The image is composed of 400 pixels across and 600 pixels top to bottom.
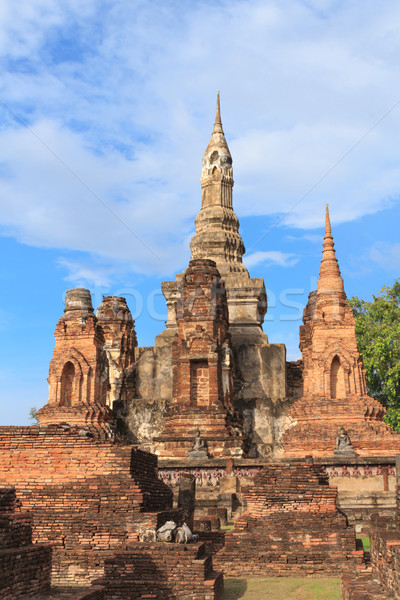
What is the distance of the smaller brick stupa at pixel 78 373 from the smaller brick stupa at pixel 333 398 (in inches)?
215

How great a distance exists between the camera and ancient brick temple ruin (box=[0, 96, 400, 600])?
26.3 feet

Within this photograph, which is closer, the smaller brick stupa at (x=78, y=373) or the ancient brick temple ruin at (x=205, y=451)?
the ancient brick temple ruin at (x=205, y=451)

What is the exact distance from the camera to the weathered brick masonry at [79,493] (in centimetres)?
915

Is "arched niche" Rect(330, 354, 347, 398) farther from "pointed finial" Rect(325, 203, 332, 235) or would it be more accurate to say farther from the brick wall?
the brick wall

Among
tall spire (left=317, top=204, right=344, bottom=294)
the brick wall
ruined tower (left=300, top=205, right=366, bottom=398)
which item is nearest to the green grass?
the brick wall

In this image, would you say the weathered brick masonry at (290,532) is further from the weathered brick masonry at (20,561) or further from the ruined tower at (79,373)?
the ruined tower at (79,373)

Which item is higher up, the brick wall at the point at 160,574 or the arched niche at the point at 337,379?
the arched niche at the point at 337,379

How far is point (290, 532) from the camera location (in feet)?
31.9

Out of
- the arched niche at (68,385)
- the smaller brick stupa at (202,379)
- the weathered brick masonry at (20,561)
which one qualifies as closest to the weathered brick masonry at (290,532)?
the weathered brick masonry at (20,561)

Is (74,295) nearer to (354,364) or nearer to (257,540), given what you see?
(354,364)

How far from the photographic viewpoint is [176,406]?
18.4 metres

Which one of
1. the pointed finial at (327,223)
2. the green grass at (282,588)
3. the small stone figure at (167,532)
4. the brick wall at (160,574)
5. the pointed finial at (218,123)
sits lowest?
the green grass at (282,588)

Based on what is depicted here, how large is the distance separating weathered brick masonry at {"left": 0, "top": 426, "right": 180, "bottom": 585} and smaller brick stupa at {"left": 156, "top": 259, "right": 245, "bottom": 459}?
22.6ft

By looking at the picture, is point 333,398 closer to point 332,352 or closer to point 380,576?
point 332,352
